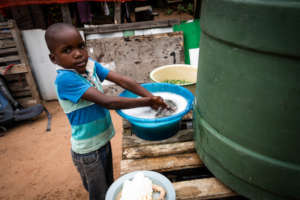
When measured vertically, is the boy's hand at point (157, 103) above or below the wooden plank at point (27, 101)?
above

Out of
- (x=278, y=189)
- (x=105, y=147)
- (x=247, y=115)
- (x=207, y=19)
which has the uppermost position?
(x=207, y=19)

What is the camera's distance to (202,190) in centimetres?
118

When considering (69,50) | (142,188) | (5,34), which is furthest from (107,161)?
(5,34)

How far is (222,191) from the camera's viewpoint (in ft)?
3.80

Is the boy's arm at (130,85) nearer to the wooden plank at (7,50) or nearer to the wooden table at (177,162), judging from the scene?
the wooden table at (177,162)

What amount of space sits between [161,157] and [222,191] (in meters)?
0.42

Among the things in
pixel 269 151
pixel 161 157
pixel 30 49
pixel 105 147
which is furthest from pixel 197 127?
pixel 30 49

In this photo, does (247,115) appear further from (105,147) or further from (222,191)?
(105,147)

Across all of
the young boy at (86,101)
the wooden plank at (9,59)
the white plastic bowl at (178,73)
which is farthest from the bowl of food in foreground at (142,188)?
the wooden plank at (9,59)

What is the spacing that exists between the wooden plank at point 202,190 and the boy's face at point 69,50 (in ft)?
3.19

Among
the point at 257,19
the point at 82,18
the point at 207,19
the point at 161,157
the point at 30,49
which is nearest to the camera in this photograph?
the point at 257,19

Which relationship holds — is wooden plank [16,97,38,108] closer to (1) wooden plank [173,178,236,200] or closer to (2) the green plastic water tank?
(1) wooden plank [173,178,236,200]

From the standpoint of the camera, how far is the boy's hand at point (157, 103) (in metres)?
1.45

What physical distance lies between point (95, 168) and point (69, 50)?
0.91 meters
